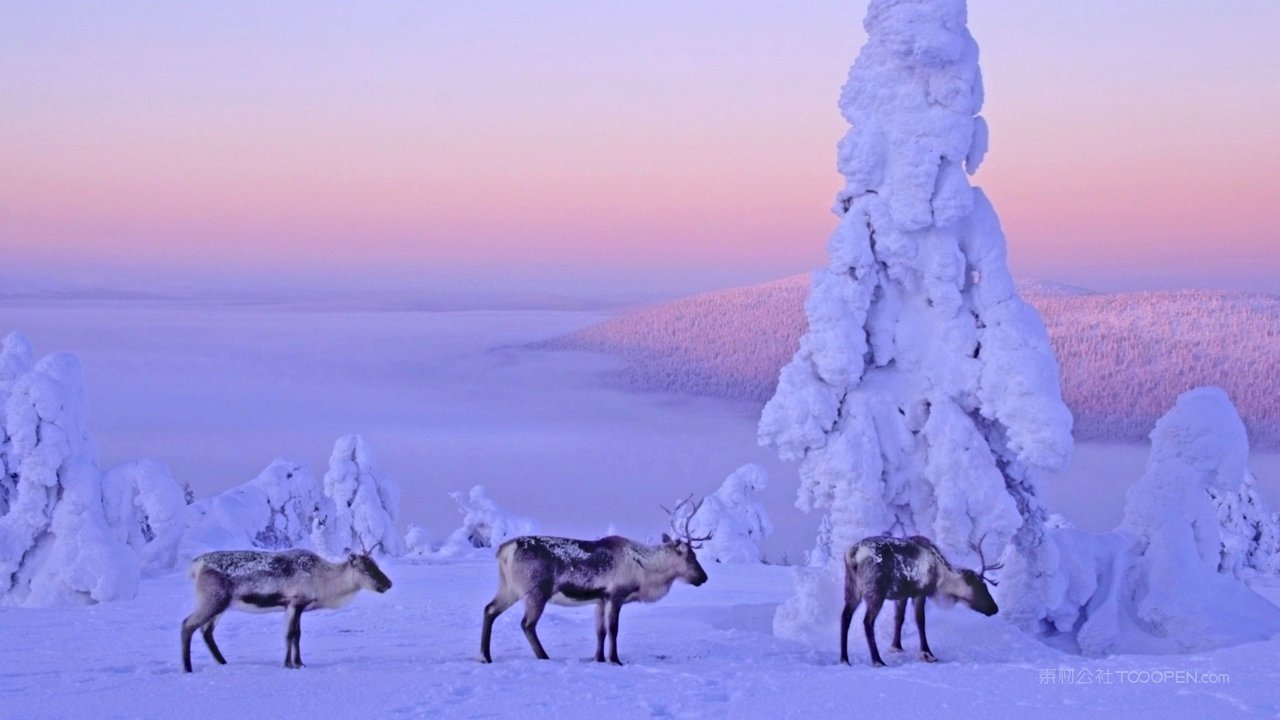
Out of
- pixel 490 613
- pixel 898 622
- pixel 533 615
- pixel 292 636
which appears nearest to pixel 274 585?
pixel 292 636

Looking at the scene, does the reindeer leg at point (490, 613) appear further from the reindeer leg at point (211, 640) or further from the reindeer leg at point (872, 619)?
the reindeer leg at point (872, 619)

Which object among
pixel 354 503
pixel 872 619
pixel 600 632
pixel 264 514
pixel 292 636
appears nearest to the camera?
pixel 292 636

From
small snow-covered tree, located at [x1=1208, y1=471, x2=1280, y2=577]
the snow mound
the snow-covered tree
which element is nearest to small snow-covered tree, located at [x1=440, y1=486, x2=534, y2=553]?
the snow mound

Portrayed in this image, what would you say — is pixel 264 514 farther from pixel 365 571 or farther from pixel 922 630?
pixel 922 630

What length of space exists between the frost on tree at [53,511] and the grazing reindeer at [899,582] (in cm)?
1388

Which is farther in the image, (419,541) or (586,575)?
(419,541)

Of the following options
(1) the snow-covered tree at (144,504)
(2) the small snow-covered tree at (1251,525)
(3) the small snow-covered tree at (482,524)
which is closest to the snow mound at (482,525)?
(3) the small snow-covered tree at (482,524)

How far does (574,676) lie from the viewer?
11102 millimetres

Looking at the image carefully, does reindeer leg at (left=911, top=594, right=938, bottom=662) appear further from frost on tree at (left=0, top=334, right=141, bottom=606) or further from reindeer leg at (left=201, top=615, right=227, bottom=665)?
frost on tree at (left=0, top=334, right=141, bottom=606)

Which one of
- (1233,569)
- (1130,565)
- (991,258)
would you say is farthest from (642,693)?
(1233,569)

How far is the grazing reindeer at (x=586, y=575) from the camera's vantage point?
41.3ft

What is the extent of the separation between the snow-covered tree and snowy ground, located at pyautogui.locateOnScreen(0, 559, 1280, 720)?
6.29m

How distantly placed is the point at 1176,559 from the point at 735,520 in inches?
709

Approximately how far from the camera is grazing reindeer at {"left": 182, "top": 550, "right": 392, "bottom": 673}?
1205 centimetres
